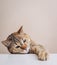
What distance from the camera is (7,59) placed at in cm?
82

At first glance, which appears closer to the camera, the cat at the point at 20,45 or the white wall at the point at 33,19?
the cat at the point at 20,45

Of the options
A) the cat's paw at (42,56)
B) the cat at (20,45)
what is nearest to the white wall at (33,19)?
the cat at (20,45)

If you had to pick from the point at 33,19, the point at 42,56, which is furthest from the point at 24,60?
the point at 33,19

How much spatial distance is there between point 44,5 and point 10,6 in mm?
269

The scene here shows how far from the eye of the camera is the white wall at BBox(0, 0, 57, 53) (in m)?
1.32

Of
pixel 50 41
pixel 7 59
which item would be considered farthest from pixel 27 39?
pixel 50 41

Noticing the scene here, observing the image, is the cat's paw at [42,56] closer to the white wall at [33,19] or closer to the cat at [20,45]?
the cat at [20,45]

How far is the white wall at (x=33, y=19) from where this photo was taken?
1324 millimetres

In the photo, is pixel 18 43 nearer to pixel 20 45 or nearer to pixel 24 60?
pixel 20 45

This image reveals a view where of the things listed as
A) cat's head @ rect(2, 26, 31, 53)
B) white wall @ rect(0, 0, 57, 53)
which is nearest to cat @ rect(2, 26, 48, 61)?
cat's head @ rect(2, 26, 31, 53)

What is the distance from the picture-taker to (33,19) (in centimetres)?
133

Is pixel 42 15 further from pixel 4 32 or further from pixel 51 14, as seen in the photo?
pixel 4 32

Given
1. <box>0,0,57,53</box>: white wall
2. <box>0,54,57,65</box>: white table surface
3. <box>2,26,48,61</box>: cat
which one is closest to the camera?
<box>0,54,57,65</box>: white table surface

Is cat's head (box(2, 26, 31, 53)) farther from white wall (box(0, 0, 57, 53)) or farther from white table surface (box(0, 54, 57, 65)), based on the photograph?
white wall (box(0, 0, 57, 53))
